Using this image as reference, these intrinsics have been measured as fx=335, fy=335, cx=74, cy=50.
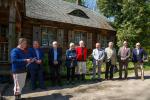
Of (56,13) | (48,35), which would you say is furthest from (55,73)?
(56,13)

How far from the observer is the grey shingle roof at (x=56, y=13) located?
21219 millimetres

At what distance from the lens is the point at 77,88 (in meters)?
12.6

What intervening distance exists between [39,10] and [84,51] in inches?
329

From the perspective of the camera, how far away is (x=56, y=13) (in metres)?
23.5

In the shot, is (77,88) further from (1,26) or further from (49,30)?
(49,30)

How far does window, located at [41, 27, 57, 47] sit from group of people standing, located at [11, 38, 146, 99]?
23.2ft

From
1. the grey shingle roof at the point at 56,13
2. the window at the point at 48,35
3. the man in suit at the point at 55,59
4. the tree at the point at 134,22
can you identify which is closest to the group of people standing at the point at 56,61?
the man in suit at the point at 55,59

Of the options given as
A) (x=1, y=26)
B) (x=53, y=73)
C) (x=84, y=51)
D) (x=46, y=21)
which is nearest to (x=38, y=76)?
(x=53, y=73)

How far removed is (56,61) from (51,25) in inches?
361

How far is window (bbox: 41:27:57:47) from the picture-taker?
2200 cm

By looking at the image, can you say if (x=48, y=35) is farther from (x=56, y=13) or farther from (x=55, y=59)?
(x=55, y=59)

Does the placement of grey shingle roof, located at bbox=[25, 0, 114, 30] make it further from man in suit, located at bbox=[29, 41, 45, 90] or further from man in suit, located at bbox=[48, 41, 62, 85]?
man in suit, located at bbox=[29, 41, 45, 90]

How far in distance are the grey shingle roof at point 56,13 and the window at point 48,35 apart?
0.88m

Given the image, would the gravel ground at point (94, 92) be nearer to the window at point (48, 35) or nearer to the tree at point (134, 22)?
the window at point (48, 35)
